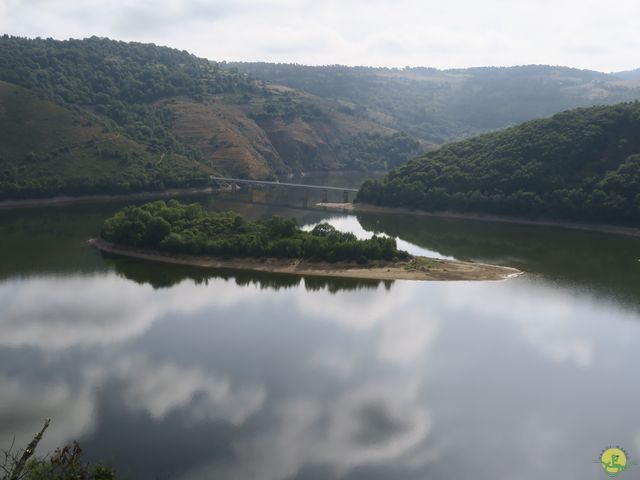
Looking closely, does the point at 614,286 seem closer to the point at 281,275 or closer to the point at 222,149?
the point at 281,275

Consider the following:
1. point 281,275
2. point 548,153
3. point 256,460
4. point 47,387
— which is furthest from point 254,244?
point 548,153

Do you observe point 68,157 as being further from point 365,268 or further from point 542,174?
point 542,174

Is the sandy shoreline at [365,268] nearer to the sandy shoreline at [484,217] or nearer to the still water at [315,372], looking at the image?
the still water at [315,372]

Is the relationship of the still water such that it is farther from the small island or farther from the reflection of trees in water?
the small island

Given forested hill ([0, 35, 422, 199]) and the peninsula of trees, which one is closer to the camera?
the peninsula of trees

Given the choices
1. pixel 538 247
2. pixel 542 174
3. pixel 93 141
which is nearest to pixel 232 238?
pixel 538 247

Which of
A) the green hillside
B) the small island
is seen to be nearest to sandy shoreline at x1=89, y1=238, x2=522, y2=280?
the small island
